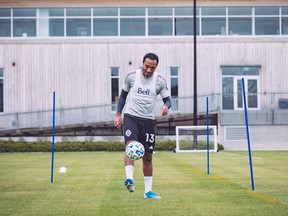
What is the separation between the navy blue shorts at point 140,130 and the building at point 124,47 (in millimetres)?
31547

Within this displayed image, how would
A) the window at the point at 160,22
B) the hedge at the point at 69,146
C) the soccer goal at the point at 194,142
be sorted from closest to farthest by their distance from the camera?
1. the soccer goal at the point at 194,142
2. the hedge at the point at 69,146
3. the window at the point at 160,22

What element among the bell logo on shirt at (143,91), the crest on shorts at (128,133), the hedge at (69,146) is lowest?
the hedge at (69,146)

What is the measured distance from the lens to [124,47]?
4288 cm

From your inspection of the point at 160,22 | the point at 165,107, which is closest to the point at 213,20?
the point at 160,22

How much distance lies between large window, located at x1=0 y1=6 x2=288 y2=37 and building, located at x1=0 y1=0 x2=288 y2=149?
65 mm

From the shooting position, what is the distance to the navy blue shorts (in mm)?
10859

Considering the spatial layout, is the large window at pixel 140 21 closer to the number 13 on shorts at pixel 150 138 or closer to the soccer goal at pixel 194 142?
the soccer goal at pixel 194 142

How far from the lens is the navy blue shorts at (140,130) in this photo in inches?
428

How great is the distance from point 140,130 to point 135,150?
1.82 feet

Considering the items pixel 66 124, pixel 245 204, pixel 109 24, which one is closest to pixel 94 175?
pixel 245 204

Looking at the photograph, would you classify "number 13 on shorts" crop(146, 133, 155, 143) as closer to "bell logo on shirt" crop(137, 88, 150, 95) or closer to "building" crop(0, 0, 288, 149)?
"bell logo on shirt" crop(137, 88, 150, 95)

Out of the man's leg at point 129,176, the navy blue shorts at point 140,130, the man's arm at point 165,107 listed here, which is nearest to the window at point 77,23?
the man's arm at point 165,107

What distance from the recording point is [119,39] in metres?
42.8

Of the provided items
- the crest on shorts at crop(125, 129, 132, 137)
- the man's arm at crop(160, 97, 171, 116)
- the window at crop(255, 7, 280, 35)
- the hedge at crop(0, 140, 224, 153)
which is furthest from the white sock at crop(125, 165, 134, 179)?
the window at crop(255, 7, 280, 35)
